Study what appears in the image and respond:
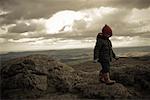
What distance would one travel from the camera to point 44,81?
512 inches

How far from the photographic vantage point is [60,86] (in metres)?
13.2

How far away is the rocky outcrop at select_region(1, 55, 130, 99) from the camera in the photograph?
1225 centimetres

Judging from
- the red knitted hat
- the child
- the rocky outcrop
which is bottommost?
the rocky outcrop

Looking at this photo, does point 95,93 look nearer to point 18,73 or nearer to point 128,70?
point 128,70

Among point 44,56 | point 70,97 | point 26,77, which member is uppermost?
point 44,56

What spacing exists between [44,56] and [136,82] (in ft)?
14.9

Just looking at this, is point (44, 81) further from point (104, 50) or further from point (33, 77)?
point (104, 50)

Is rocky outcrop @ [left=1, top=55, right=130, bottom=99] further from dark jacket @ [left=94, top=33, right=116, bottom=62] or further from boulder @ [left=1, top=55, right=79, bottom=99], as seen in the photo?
dark jacket @ [left=94, top=33, right=116, bottom=62]

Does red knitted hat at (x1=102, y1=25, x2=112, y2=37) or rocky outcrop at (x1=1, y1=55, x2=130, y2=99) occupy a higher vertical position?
red knitted hat at (x1=102, y1=25, x2=112, y2=37)

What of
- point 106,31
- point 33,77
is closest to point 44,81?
point 33,77

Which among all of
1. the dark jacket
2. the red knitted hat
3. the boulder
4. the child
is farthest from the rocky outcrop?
the red knitted hat

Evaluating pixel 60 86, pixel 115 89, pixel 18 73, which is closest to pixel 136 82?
pixel 115 89

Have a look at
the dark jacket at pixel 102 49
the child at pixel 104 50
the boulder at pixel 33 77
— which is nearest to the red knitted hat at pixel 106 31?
the child at pixel 104 50

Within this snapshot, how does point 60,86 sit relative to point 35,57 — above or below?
below
